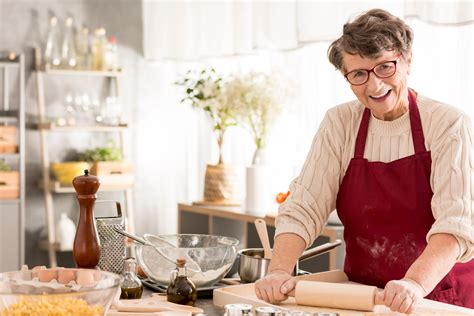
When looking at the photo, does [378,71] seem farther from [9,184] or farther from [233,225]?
[9,184]

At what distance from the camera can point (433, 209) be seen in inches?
94.9

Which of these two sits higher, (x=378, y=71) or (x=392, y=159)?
(x=378, y=71)

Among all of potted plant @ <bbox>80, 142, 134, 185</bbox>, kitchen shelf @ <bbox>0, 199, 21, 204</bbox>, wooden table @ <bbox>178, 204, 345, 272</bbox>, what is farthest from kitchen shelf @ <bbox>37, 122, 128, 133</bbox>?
wooden table @ <bbox>178, 204, 345, 272</bbox>

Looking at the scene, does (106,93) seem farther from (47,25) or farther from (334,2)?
(334,2)

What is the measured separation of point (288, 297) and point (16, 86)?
4037 mm

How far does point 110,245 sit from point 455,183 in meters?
1.11

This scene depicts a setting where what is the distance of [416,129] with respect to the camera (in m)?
2.55

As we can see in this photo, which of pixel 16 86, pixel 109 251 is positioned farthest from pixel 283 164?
pixel 109 251

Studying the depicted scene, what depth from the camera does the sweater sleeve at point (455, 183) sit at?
229cm

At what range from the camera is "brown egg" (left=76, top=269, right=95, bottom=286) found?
1946 mm

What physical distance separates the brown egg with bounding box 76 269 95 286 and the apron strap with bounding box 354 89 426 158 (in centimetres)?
109

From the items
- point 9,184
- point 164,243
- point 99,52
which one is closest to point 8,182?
point 9,184

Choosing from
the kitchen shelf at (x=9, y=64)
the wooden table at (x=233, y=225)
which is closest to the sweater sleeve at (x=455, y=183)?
the wooden table at (x=233, y=225)

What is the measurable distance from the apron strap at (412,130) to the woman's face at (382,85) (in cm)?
4
